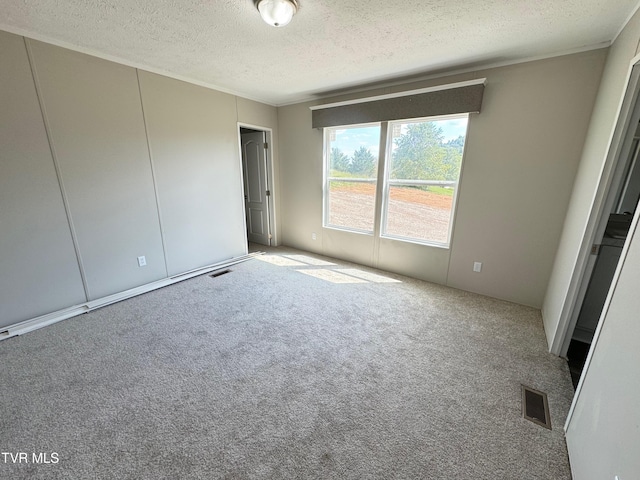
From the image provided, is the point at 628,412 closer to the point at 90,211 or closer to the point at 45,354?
the point at 45,354

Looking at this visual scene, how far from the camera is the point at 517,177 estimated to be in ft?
8.39

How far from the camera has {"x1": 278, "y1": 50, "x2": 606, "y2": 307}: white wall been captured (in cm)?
226

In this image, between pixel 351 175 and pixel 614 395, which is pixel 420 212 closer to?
pixel 351 175

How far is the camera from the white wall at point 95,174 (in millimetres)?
2148

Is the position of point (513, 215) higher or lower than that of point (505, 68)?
lower

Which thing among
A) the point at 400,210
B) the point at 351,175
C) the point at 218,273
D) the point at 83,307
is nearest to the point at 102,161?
the point at 83,307

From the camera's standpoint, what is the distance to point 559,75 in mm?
2250

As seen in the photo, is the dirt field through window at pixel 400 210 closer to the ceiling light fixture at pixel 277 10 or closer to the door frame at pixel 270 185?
the door frame at pixel 270 185

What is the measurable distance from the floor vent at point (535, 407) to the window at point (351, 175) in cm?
244

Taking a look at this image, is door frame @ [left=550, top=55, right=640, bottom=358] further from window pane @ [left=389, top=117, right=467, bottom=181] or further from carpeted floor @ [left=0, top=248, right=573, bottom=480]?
window pane @ [left=389, top=117, right=467, bottom=181]

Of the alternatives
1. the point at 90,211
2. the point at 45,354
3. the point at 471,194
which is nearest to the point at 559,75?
the point at 471,194

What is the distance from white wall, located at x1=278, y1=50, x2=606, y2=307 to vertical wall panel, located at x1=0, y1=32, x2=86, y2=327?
335 centimetres

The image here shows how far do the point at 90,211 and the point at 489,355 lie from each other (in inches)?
153

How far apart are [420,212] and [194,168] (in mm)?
3013
